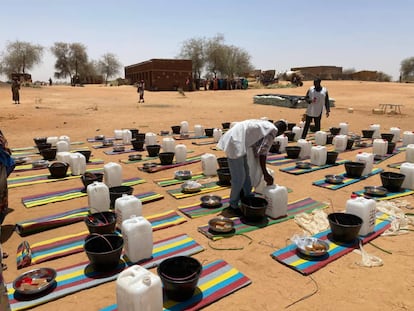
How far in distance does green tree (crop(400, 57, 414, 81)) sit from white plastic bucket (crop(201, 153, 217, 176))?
5742cm

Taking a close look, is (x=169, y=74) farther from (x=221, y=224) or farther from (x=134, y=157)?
(x=221, y=224)

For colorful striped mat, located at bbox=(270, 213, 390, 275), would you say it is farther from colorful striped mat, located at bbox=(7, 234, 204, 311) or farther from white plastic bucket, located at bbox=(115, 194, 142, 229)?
white plastic bucket, located at bbox=(115, 194, 142, 229)

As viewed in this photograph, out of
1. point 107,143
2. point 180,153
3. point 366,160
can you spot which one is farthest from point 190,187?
point 107,143

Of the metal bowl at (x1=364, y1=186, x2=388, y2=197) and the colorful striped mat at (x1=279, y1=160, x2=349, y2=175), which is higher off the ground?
the colorful striped mat at (x1=279, y1=160, x2=349, y2=175)

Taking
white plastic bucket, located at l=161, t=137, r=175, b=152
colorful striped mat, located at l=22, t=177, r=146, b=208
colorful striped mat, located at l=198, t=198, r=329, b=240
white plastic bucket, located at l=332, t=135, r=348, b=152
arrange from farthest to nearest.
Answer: white plastic bucket, located at l=332, t=135, r=348, b=152, white plastic bucket, located at l=161, t=137, r=175, b=152, colorful striped mat, located at l=22, t=177, r=146, b=208, colorful striped mat, located at l=198, t=198, r=329, b=240

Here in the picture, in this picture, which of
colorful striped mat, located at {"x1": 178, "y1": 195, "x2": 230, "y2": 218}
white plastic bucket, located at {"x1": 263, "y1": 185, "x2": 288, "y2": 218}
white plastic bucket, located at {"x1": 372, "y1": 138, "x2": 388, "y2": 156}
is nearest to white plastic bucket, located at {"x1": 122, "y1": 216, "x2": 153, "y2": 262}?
colorful striped mat, located at {"x1": 178, "y1": 195, "x2": 230, "y2": 218}

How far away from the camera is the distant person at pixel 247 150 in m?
3.87

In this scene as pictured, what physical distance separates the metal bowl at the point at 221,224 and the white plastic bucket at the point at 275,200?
57 centimetres

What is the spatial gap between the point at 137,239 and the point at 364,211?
7.77 feet

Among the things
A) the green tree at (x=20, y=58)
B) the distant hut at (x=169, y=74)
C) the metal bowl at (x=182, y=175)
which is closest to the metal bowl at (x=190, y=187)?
the metal bowl at (x=182, y=175)

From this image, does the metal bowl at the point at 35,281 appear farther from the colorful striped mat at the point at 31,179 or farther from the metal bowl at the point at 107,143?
the metal bowl at the point at 107,143

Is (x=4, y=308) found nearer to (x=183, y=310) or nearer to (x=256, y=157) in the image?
(x=183, y=310)

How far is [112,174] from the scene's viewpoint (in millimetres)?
5160

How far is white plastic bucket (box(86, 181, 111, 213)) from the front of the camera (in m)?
4.16
